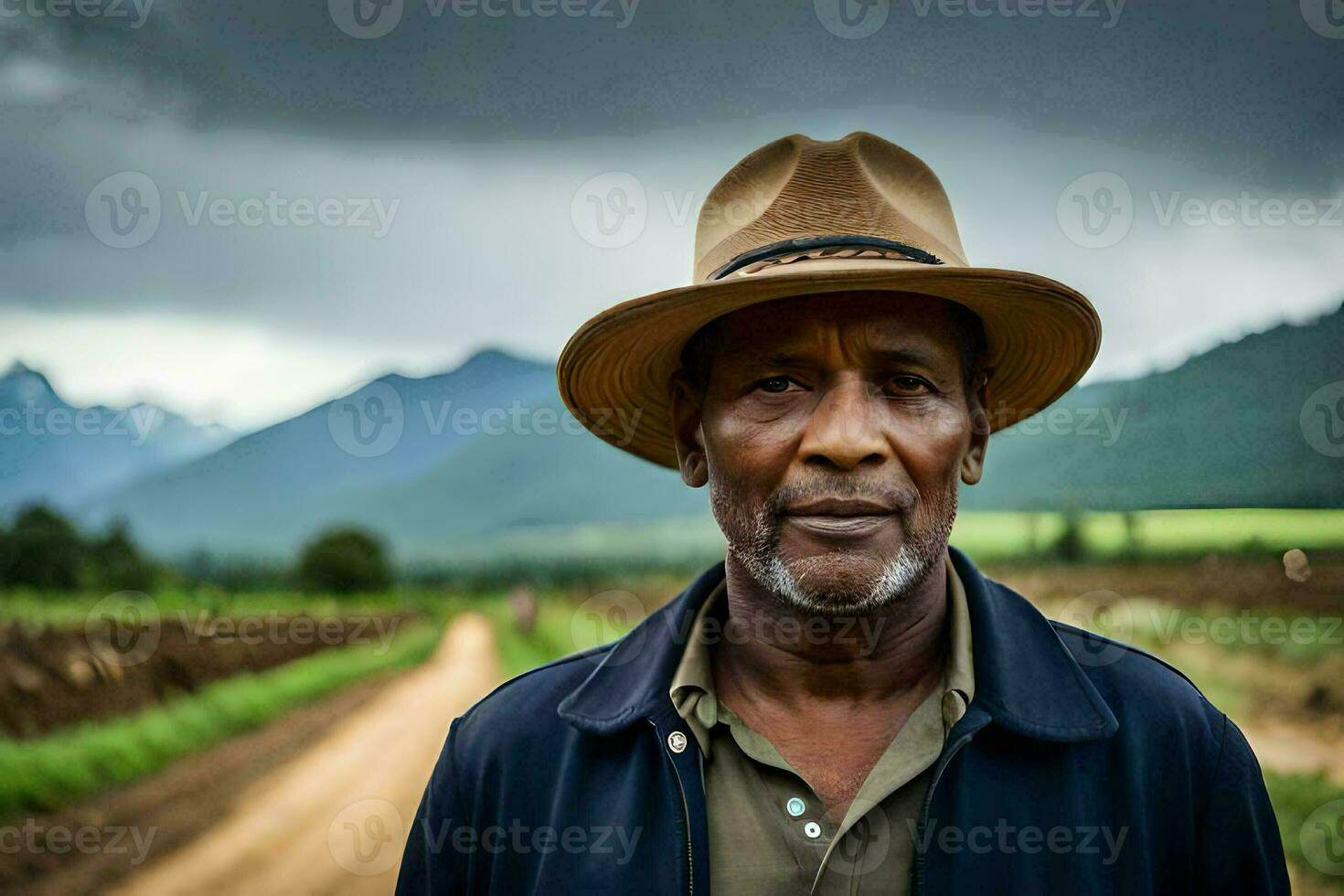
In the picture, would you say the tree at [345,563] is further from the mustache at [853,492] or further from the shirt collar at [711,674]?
the mustache at [853,492]

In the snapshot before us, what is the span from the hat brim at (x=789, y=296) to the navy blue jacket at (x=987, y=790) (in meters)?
0.57

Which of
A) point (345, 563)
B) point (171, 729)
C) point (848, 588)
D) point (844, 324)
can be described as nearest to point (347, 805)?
point (171, 729)

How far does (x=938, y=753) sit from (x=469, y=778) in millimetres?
991

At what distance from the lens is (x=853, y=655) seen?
1.98m

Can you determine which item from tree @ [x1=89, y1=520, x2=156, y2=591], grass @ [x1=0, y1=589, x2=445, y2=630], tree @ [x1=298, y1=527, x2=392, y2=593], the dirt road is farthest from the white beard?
tree @ [x1=89, y1=520, x2=156, y2=591]

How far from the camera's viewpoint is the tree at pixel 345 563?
4.71 metres

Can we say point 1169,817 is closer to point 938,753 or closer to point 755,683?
point 938,753

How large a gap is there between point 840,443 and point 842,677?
0.54 m

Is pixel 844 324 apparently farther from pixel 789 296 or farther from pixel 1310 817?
pixel 1310 817

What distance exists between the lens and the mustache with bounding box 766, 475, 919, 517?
1.81 m

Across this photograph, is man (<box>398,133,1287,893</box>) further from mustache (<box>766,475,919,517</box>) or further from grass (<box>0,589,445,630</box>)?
grass (<box>0,589,445,630</box>)

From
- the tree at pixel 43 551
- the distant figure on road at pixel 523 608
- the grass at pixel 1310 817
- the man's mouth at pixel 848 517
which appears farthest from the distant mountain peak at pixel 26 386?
the grass at pixel 1310 817

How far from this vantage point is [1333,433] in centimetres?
383

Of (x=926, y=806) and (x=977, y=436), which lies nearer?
(x=926, y=806)
